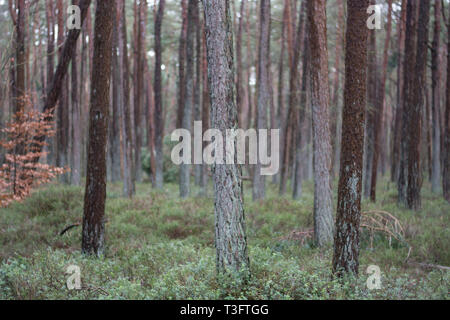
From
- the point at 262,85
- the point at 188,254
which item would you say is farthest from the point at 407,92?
the point at 188,254

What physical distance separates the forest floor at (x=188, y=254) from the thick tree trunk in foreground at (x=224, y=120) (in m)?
0.52

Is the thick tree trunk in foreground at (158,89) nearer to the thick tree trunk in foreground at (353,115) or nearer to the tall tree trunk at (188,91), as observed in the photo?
the tall tree trunk at (188,91)

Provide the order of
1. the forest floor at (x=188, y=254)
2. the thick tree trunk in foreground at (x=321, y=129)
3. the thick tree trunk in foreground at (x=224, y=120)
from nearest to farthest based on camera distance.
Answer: the forest floor at (x=188, y=254)
the thick tree trunk in foreground at (x=224, y=120)
the thick tree trunk in foreground at (x=321, y=129)

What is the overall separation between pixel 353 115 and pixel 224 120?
191cm

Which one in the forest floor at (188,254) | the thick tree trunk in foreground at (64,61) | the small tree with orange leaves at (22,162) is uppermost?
the thick tree trunk in foreground at (64,61)

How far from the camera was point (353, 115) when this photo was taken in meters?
5.84

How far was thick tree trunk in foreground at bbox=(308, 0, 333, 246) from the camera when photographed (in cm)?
883

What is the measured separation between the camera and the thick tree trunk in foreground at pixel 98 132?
27.3 ft

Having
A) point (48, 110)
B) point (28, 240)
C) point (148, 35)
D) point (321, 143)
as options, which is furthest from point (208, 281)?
point (148, 35)

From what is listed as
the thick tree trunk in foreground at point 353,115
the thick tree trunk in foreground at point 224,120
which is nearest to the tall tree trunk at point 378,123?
the thick tree trunk in foreground at point 353,115

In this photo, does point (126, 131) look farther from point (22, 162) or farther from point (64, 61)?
point (22, 162)

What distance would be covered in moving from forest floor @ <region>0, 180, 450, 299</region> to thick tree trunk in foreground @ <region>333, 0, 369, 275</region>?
108cm
